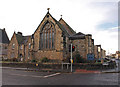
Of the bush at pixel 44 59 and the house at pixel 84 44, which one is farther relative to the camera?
the house at pixel 84 44

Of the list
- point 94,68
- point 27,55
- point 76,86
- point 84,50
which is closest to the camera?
point 76,86

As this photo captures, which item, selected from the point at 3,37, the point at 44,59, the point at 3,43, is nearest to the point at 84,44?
the point at 44,59

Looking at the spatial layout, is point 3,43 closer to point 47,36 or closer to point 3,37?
point 3,37

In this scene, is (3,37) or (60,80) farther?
(3,37)

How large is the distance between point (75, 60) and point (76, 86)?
614 inches

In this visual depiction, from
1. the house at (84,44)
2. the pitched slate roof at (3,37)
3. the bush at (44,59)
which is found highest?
the pitched slate roof at (3,37)

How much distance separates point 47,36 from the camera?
101ft

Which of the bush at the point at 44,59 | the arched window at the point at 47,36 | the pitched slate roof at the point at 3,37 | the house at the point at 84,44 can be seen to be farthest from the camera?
the pitched slate roof at the point at 3,37

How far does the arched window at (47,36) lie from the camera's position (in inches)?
1182

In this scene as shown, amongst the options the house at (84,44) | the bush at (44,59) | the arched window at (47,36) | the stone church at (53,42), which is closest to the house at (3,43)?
the stone church at (53,42)

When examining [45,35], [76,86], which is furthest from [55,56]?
[76,86]

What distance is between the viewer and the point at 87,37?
93.8ft

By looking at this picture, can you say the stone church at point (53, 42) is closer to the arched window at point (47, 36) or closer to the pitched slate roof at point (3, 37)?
the arched window at point (47, 36)

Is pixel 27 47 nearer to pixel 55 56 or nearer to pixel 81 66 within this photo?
pixel 55 56
